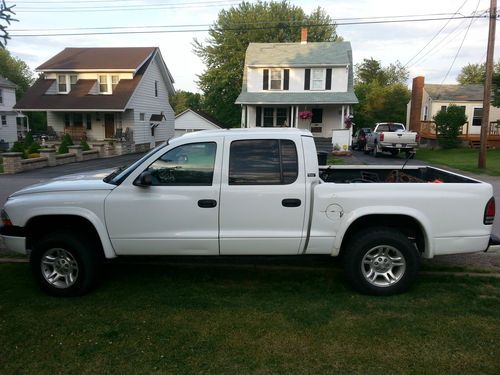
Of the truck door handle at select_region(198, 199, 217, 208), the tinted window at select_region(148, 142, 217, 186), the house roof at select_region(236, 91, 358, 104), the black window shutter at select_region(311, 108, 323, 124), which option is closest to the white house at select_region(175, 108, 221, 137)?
the house roof at select_region(236, 91, 358, 104)

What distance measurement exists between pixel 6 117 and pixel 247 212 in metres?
40.2

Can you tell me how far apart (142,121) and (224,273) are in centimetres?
2991

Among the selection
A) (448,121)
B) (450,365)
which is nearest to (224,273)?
(450,365)

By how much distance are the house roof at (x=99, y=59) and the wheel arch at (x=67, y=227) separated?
94.2 feet

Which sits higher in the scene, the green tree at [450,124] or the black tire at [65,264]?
the green tree at [450,124]

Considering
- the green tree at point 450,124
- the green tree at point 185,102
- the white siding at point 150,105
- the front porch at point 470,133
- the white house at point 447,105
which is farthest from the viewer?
the green tree at point 185,102

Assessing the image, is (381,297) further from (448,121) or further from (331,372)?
(448,121)

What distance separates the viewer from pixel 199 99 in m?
85.6

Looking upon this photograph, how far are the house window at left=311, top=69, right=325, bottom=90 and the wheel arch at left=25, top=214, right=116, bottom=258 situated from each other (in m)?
27.8

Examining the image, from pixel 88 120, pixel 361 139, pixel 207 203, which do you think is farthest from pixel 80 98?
pixel 207 203

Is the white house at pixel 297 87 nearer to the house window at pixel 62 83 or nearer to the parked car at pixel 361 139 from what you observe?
the parked car at pixel 361 139

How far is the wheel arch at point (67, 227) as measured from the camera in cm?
456

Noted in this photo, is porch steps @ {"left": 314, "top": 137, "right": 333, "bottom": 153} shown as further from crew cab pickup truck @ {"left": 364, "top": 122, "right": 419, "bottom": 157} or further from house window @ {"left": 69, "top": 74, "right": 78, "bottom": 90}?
house window @ {"left": 69, "top": 74, "right": 78, "bottom": 90}

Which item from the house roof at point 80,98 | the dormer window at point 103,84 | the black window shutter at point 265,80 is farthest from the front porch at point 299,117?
the dormer window at point 103,84
